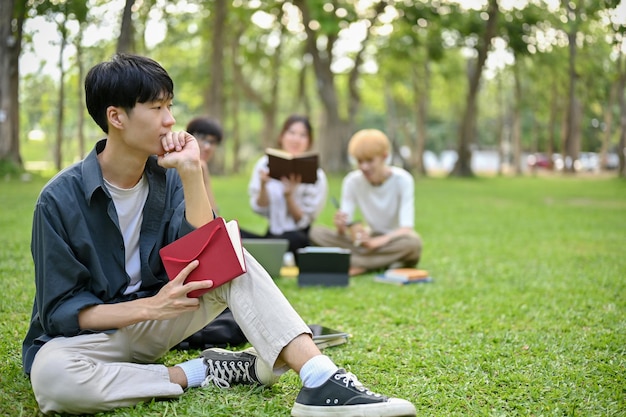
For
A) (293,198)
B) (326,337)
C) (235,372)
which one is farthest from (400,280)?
(235,372)

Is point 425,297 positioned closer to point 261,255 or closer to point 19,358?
point 261,255

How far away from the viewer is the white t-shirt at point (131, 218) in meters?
2.52

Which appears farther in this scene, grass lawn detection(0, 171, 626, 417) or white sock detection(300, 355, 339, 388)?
grass lawn detection(0, 171, 626, 417)

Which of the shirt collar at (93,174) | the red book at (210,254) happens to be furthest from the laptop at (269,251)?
the red book at (210,254)

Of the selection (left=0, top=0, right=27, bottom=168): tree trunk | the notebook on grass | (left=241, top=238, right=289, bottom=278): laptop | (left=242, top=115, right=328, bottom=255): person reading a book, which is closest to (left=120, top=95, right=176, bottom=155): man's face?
the notebook on grass

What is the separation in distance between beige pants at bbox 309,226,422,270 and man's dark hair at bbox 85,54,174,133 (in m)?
3.20

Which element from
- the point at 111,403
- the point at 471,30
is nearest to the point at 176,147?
the point at 111,403

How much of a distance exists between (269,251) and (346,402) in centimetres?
263

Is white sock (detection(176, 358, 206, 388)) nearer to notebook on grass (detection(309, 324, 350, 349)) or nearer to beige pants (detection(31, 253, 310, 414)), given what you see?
beige pants (detection(31, 253, 310, 414))

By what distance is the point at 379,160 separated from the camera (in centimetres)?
530

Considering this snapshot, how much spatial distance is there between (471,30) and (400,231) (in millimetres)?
14849

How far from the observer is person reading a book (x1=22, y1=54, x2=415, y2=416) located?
222cm

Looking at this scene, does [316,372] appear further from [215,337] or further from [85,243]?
[215,337]

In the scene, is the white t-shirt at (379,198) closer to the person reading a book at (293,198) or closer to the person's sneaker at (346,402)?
the person reading a book at (293,198)
